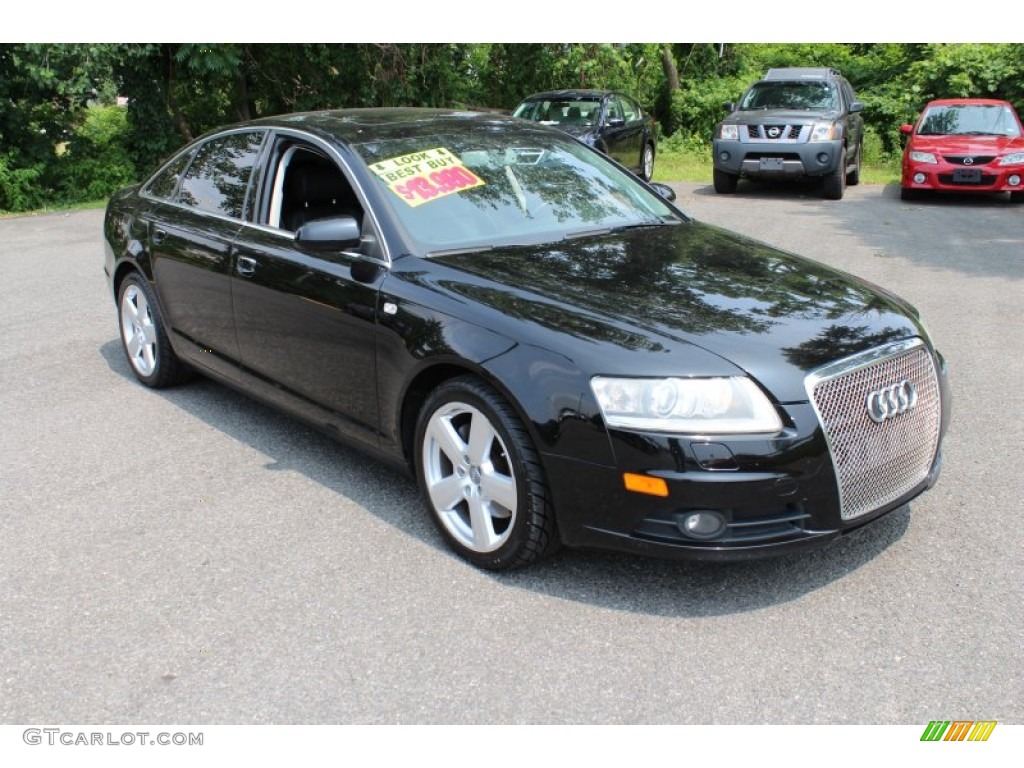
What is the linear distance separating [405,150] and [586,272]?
1.13 metres

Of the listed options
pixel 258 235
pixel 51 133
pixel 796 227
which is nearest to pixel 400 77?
pixel 51 133

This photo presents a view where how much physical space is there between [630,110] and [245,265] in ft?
43.1

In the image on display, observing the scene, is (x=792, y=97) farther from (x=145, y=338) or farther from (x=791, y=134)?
(x=145, y=338)

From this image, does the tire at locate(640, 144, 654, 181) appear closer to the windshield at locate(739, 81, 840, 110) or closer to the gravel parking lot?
the windshield at locate(739, 81, 840, 110)

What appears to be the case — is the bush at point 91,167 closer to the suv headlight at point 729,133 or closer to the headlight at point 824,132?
the suv headlight at point 729,133

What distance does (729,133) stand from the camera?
1516 centimetres

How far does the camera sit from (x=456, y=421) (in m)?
3.80

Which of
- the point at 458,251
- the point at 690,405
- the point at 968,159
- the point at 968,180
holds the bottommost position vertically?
the point at 968,180

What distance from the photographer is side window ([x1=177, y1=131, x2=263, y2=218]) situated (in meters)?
5.02

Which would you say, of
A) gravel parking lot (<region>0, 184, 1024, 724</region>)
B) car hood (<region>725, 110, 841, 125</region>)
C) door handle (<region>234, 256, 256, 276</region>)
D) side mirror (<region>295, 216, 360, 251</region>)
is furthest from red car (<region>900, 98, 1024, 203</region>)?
side mirror (<region>295, 216, 360, 251</region>)

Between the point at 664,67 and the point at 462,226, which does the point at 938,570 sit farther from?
the point at 664,67

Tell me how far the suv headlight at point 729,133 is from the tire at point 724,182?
0.59m

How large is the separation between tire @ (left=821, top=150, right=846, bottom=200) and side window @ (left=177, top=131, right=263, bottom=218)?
Answer: 1114 cm

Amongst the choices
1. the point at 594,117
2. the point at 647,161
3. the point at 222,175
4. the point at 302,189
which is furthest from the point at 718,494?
the point at 647,161
